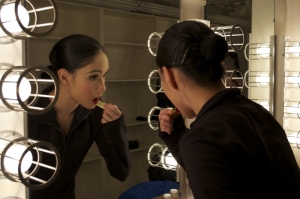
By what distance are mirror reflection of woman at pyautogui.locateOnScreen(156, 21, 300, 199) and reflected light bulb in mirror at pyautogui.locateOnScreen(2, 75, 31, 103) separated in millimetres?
371

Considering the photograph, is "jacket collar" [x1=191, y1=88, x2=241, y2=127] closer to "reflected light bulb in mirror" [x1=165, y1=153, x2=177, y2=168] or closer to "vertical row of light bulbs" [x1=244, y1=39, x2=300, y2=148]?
"reflected light bulb in mirror" [x1=165, y1=153, x2=177, y2=168]

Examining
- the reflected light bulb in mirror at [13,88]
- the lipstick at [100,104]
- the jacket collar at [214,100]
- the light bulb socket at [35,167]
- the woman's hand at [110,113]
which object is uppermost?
the reflected light bulb in mirror at [13,88]

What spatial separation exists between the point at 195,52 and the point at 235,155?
0.98ft

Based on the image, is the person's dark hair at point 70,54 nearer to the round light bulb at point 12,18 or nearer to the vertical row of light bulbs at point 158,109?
the round light bulb at point 12,18

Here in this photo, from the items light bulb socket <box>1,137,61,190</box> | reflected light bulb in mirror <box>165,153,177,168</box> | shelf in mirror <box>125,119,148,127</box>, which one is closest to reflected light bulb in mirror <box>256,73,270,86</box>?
reflected light bulb in mirror <box>165,153,177,168</box>

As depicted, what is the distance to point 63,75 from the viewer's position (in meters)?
1.09

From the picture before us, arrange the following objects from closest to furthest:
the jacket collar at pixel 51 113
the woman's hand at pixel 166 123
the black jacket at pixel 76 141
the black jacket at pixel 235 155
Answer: the black jacket at pixel 235 155, the jacket collar at pixel 51 113, the black jacket at pixel 76 141, the woman's hand at pixel 166 123

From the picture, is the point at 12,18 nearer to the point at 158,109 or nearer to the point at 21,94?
the point at 21,94

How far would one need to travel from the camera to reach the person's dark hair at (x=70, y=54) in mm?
1090

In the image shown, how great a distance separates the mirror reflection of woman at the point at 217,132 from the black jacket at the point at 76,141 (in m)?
0.30

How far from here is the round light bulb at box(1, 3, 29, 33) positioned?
89 cm

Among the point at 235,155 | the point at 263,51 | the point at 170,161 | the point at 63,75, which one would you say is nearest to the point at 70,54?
the point at 63,75

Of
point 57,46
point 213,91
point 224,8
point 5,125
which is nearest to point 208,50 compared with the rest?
point 213,91

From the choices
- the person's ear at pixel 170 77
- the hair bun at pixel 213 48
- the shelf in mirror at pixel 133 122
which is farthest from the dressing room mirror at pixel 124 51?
the hair bun at pixel 213 48
